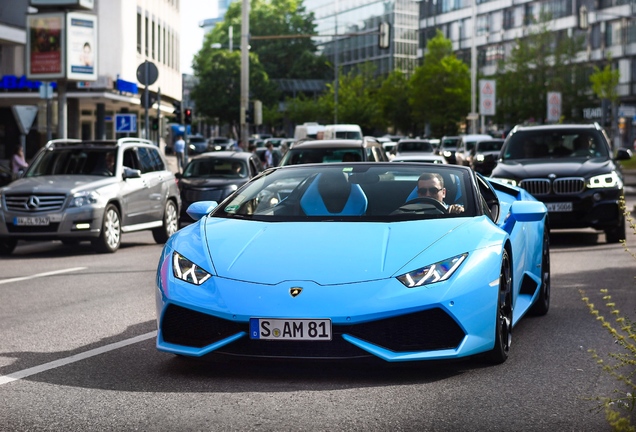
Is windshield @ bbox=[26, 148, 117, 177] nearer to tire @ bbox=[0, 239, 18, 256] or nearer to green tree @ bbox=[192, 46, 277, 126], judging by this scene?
tire @ bbox=[0, 239, 18, 256]

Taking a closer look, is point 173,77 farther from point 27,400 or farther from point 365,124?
point 27,400

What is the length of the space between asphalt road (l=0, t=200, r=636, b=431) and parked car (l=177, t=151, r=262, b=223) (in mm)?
14005

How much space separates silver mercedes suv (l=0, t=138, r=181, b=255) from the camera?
1781 cm

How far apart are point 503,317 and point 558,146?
12.2m

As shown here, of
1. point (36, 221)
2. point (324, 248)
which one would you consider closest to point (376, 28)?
point (36, 221)

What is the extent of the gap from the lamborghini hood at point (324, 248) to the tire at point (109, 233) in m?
10.8

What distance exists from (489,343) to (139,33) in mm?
50009

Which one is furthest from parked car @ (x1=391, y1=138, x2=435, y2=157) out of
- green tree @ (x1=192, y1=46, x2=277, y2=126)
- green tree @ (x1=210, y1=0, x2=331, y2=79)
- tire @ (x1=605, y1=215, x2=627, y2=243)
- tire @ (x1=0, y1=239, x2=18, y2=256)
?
green tree @ (x1=210, y1=0, x2=331, y2=79)

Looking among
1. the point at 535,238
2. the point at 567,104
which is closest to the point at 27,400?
the point at 535,238

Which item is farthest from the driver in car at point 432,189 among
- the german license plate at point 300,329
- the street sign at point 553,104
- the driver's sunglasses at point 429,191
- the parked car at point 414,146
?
the street sign at point 553,104

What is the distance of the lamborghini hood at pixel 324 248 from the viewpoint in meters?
6.86

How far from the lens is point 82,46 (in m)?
30.9

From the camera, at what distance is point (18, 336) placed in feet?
29.1

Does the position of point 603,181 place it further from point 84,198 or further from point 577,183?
point 84,198
